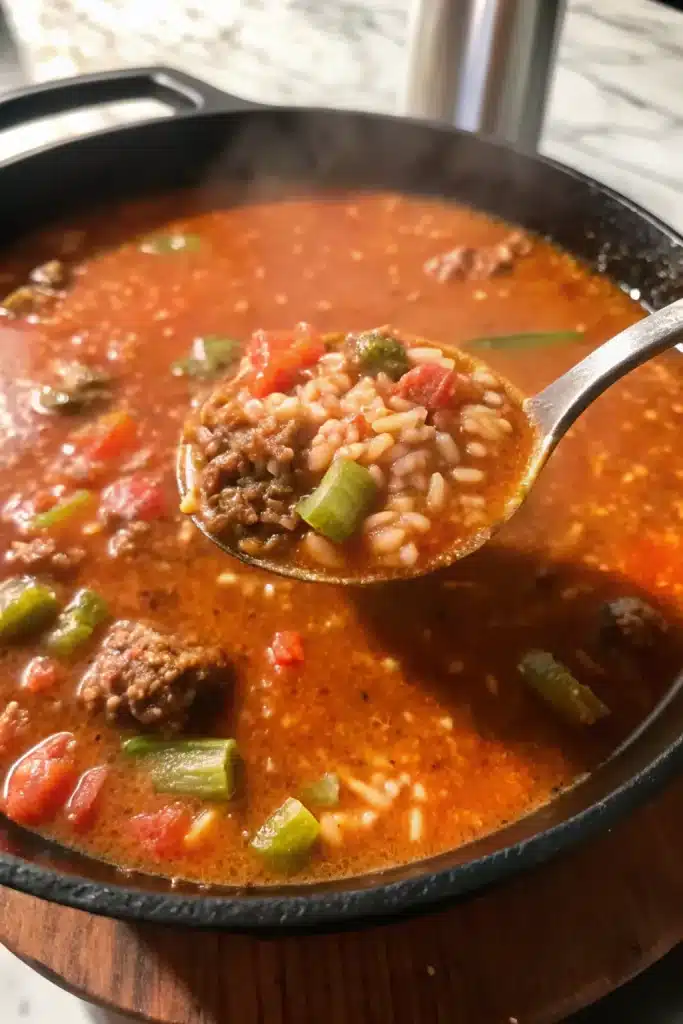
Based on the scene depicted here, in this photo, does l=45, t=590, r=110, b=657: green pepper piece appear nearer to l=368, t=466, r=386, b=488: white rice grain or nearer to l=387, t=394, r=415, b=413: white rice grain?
l=368, t=466, r=386, b=488: white rice grain

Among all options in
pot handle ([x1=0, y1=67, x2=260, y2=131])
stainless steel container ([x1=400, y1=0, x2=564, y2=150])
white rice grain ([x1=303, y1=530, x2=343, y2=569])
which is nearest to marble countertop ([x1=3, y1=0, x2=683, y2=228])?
stainless steel container ([x1=400, y1=0, x2=564, y2=150])

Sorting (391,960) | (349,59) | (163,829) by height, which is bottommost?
(391,960)

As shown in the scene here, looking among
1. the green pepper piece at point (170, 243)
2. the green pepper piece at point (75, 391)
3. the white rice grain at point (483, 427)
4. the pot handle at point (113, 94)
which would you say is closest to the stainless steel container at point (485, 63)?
the pot handle at point (113, 94)

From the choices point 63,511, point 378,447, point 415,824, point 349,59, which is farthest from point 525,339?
point 349,59

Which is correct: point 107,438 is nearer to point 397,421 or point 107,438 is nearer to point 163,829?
point 397,421

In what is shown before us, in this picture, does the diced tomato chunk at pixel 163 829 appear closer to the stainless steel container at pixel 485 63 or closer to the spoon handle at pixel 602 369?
the spoon handle at pixel 602 369

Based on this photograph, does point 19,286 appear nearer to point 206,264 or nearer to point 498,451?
point 206,264
